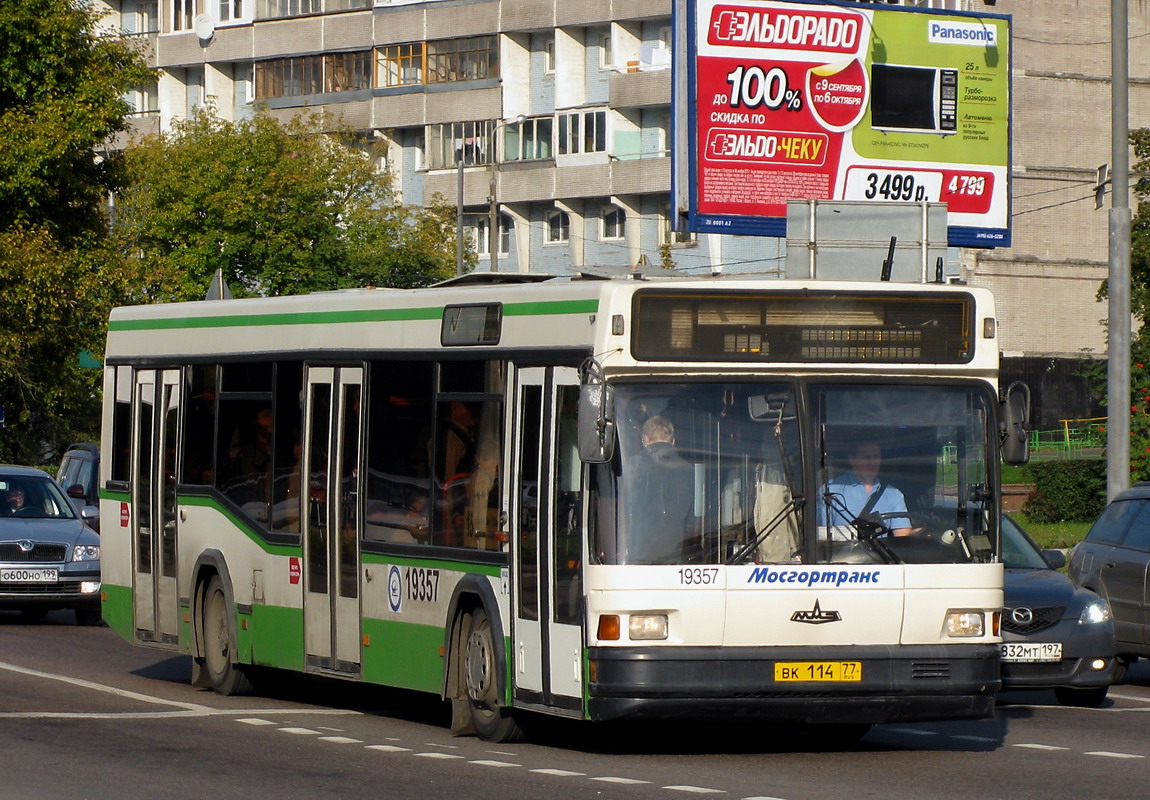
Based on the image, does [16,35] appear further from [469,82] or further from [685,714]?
[469,82]

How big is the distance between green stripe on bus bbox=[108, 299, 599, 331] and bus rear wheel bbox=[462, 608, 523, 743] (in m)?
1.74

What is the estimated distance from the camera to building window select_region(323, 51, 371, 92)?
83.0 m

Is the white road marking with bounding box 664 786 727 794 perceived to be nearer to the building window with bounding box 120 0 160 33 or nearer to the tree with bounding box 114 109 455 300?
the tree with bounding box 114 109 455 300

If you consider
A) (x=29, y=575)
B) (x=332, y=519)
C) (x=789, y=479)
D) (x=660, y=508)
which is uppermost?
(x=789, y=479)

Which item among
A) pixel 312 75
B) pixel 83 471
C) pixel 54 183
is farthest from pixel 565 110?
pixel 83 471

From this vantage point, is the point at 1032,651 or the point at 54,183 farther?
the point at 54,183

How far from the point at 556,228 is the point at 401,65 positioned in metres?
8.78

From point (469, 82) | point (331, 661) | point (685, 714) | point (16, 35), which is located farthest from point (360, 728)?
point (469, 82)

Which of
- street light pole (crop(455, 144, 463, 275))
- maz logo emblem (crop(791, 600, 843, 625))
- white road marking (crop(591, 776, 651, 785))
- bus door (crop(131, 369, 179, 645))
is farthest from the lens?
A: street light pole (crop(455, 144, 463, 275))

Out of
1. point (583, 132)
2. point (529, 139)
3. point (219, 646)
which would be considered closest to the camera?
point (219, 646)

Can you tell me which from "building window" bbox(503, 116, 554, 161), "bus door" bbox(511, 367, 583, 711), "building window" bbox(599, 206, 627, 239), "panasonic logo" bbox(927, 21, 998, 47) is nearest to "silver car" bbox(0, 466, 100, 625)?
"bus door" bbox(511, 367, 583, 711)

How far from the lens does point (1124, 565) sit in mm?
18281

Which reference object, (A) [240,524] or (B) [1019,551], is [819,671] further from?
(B) [1019,551]

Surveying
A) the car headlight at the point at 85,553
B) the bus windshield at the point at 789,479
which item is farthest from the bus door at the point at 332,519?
the car headlight at the point at 85,553
